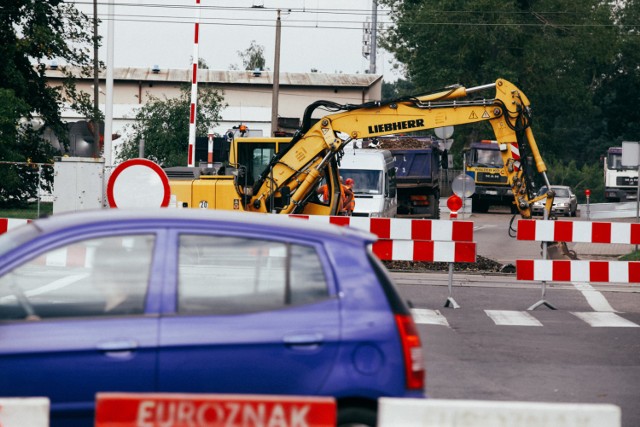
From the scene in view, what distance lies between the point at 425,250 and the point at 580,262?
206 cm

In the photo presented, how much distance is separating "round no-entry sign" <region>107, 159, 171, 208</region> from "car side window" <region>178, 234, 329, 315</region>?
7417 mm

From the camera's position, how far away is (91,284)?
614 cm

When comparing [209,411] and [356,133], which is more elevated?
[356,133]

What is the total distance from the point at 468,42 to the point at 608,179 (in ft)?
40.3

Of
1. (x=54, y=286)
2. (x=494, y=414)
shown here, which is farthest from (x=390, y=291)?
(x=54, y=286)

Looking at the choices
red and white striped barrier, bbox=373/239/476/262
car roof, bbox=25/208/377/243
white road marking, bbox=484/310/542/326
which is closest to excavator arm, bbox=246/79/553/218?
red and white striped barrier, bbox=373/239/476/262

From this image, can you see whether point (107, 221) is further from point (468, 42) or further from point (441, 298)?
point (468, 42)

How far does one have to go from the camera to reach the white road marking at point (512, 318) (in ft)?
48.7

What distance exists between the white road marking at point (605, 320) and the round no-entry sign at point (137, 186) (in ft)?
17.6

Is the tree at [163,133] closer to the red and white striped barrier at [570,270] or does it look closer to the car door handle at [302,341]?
the red and white striped barrier at [570,270]

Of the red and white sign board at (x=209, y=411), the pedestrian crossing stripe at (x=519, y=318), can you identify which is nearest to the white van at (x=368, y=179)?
the pedestrian crossing stripe at (x=519, y=318)

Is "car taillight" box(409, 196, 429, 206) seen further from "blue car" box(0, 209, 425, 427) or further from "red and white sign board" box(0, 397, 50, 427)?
"red and white sign board" box(0, 397, 50, 427)

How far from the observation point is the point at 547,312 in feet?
53.2

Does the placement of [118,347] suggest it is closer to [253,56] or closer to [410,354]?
[410,354]
